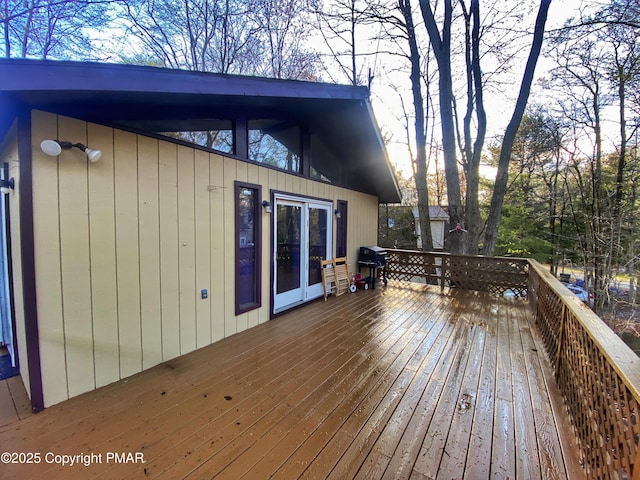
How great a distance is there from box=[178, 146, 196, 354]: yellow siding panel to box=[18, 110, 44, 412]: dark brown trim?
3.67 ft

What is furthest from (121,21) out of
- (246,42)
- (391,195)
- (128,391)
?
(128,391)

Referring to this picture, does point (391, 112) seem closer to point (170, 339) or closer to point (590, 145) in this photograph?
point (590, 145)

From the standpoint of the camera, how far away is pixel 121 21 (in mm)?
6961

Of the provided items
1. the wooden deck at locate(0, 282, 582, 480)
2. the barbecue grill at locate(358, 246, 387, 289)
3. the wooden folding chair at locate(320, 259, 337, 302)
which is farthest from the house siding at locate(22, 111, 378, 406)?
the barbecue grill at locate(358, 246, 387, 289)

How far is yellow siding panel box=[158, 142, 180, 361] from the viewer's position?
2850 mm

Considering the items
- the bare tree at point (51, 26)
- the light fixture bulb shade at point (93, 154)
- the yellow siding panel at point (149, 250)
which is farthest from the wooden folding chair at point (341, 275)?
the bare tree at point (51, 26)

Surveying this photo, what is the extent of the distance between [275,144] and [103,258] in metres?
2.74

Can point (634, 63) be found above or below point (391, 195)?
above

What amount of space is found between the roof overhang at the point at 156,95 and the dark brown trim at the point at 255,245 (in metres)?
0.94

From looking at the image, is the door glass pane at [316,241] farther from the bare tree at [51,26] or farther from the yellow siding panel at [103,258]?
the bare tree at [51,26]

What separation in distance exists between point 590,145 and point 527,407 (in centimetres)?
1215

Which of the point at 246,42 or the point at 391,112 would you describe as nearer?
the point at 246,42

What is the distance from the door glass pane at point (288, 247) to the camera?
4.47 m

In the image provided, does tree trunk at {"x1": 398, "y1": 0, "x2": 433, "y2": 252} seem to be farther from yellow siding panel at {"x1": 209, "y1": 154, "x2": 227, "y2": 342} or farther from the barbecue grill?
yellow siding panel at {"x1": 209, "y1": 154, "x2": 227, "y2": 342}
